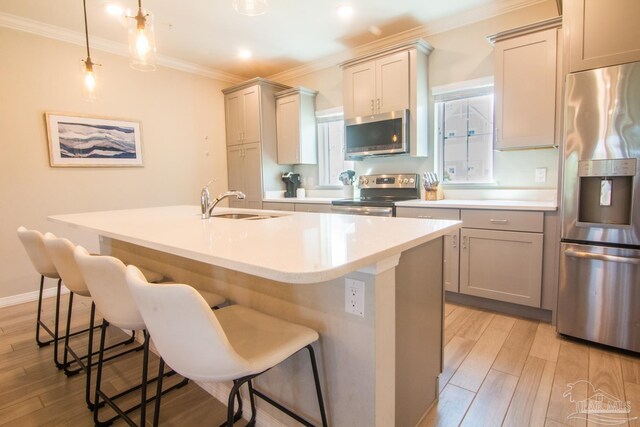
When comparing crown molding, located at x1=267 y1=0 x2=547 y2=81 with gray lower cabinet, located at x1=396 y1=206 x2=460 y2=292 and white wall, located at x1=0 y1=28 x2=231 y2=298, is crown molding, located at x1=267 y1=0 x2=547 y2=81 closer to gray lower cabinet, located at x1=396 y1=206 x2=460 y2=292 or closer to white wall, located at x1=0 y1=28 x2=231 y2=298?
white wall, located at x1=0 y1=28 x2=231 y2=298

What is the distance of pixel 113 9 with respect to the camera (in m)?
3.05

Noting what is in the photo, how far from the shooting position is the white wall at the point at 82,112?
3232 mm

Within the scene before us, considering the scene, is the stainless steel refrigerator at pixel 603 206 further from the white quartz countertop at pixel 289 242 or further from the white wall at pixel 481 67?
the white quartz countertop at pixel 289 242

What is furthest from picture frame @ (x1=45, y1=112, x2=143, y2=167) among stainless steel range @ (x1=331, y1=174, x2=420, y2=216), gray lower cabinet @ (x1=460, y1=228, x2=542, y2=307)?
gray lower cabinet @ (x1=460, y1=228, x2=542, y2=307)

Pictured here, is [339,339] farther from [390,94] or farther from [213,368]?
[390,94]

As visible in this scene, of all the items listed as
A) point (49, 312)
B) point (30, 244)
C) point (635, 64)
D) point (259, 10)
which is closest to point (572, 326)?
point (635, 64)

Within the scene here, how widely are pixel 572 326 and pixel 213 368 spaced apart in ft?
7.92

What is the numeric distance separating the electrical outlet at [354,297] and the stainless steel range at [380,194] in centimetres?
219

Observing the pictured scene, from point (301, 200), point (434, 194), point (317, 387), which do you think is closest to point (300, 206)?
point (301, 200)

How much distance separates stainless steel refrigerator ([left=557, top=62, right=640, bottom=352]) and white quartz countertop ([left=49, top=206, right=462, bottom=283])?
1238 mm

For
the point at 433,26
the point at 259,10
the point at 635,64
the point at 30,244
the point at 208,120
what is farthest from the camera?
the point at 208,120

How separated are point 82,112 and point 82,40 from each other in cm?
74

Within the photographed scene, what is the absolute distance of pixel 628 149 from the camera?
2.00 m

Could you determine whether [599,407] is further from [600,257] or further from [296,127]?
[296,127]
